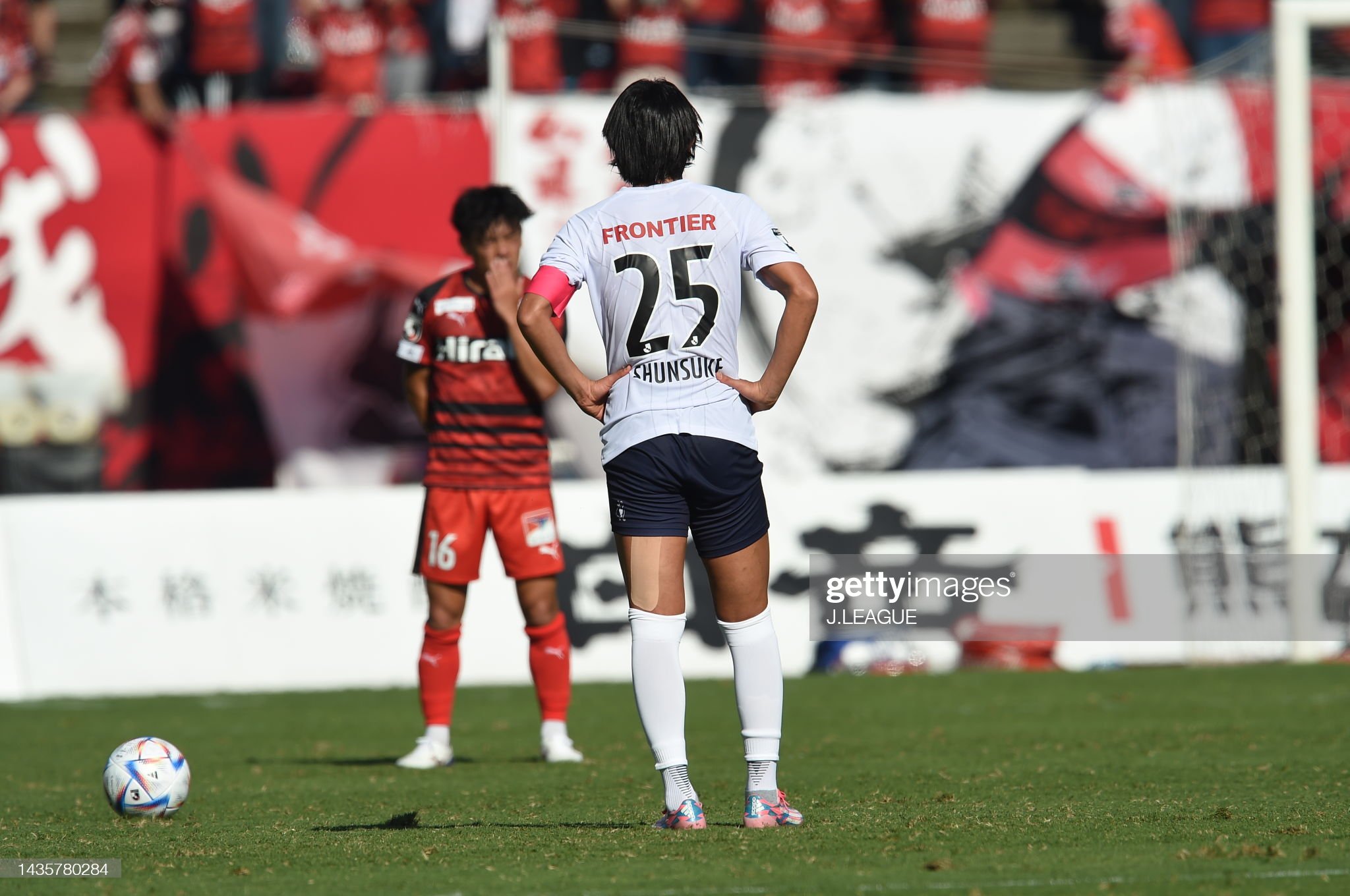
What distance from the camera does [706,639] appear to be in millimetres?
11539

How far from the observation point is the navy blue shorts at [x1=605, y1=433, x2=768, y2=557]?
4797 mm

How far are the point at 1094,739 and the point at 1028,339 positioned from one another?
28.2 feet

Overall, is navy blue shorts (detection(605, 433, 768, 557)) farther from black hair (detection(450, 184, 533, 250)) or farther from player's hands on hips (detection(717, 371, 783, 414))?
black hair (detection(450, 184, 533, 250))

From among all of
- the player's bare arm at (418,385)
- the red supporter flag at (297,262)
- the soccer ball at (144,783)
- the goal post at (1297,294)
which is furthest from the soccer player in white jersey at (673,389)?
the red supporter flag at (297,262)

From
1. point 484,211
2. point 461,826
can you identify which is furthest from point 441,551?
point 461,826

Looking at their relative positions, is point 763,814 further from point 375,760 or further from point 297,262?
point 297,262

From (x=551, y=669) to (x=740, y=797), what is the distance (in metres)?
1.71

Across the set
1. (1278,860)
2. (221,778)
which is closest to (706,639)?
(221,778)

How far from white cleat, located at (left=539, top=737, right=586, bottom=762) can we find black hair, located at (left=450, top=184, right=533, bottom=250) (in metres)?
2.06

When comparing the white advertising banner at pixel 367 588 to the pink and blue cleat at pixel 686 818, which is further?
the white advertising banner at pixel 367 588

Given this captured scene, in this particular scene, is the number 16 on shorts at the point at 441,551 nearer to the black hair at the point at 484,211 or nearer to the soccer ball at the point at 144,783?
the black hair at the point at 484,211

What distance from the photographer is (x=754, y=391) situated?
15.8 ft

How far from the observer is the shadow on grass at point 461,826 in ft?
16.9

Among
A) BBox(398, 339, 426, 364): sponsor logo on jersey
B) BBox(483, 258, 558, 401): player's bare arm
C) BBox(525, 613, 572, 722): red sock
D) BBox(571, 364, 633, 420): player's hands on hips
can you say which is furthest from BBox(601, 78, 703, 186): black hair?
BBox(525, 613, 572, 722): red sock
